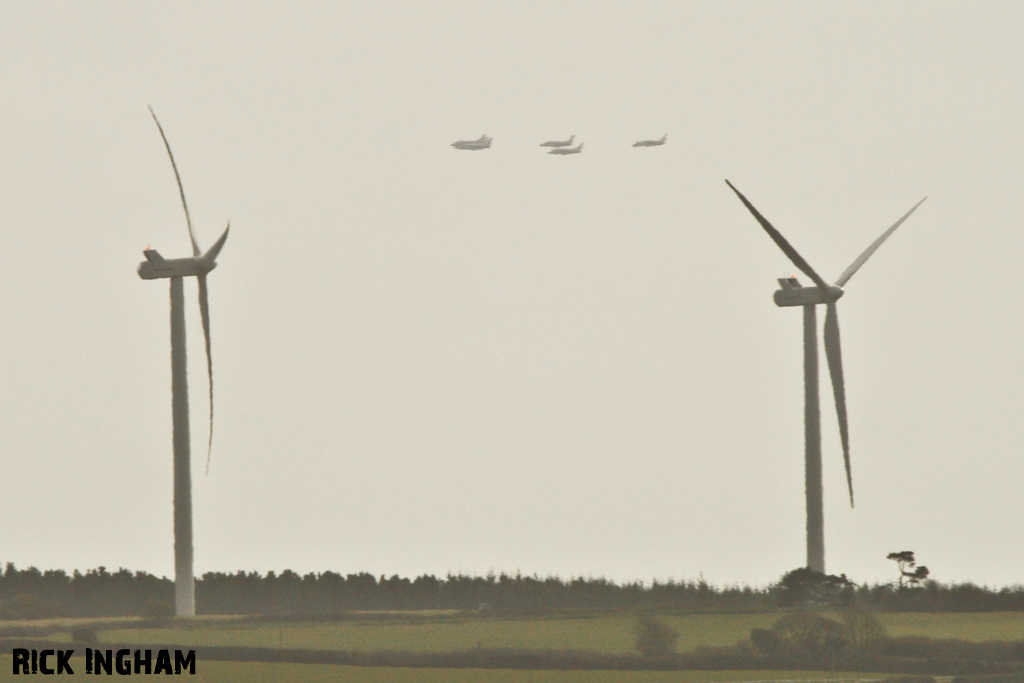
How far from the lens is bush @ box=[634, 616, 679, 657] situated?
106125 mm

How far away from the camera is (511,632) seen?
114375mm

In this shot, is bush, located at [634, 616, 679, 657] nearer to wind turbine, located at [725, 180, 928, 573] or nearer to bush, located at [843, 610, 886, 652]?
bush, located at [843, 610, 886, 652]

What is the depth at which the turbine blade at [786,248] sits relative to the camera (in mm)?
121738

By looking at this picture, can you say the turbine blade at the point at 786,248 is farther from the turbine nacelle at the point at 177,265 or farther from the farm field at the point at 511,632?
the turbine nacelle at the point at 177,265

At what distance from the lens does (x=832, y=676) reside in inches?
3784

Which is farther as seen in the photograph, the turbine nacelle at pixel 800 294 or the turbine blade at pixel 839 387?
the turbine nacelle at pixel 800 294

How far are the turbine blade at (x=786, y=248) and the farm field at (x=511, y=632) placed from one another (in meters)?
22.2

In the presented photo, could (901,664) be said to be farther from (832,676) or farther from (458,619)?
(458,619)

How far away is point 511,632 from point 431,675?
1745cm

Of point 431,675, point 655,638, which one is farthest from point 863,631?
point 431,675

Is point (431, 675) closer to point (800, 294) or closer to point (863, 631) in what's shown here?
point (863, 631)

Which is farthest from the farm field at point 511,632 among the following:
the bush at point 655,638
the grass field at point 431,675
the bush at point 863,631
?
the grass field at point 431,675

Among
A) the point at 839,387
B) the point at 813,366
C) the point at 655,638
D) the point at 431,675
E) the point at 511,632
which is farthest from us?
the point at 813,366

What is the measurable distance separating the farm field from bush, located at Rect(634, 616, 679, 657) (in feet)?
2.07
